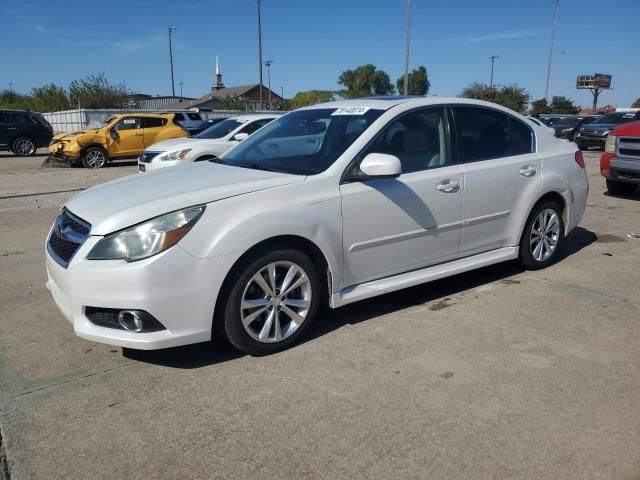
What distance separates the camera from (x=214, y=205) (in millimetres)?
3303

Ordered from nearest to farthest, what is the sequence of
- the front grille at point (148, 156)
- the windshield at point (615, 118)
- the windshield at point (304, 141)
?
the windshield at point (304, 141), the front grille at point (148, 156), the windshield at point (615, 118)

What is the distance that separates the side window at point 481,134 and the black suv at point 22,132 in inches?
791

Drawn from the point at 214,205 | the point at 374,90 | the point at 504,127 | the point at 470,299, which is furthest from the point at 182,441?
the point at 374,90

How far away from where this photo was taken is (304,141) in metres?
4.38

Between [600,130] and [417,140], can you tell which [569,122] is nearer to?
[600,130]

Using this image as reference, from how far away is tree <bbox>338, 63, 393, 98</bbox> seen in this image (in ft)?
376

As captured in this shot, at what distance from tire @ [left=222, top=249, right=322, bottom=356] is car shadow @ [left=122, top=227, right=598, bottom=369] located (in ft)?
0.67

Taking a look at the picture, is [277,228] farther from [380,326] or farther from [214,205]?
[380,326]

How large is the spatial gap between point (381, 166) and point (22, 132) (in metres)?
20.9

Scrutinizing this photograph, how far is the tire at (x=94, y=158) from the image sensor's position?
1639 centimetres

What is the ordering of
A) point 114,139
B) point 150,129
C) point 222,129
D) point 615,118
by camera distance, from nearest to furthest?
point 222,129
point 114,139
point 150,129
point 615,118

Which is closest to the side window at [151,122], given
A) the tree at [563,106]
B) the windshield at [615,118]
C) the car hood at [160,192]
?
the car hood at [160,192]

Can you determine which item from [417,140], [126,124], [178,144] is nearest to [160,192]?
[417,140]

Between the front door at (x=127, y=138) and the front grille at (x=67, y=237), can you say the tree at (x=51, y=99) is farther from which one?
the front grille at (x=67, y=237)
